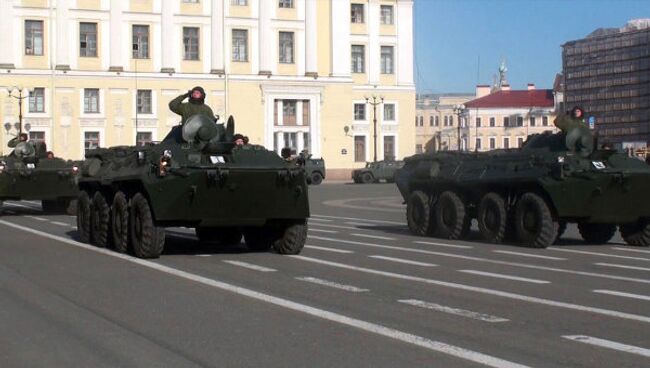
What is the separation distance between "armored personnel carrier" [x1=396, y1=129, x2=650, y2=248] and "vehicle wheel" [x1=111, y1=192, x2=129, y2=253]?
652 cm

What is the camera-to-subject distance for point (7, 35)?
215 ft

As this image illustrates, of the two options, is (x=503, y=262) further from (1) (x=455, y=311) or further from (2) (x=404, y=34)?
(2) (x=404, y=34)

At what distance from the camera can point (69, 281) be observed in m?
12.2

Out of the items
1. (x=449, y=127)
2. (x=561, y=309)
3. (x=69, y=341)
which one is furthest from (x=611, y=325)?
(x=449, y=127)

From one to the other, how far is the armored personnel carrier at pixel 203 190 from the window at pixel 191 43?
55492mm

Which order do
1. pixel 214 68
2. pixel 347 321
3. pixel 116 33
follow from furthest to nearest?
pixel 214 68 < pixel 116 33 < pixel 347 321

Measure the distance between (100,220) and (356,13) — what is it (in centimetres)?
6370

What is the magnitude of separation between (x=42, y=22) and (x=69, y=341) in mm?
61546

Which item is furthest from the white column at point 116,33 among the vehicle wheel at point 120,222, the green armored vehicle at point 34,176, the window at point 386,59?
the vehicle wheel at point 120,222

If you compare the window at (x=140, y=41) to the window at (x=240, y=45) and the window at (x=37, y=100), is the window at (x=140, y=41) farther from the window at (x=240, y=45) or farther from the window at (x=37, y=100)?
the window at (x=37, y=100)

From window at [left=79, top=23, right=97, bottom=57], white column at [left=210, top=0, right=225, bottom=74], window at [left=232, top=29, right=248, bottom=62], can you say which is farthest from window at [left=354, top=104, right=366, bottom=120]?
window at [left=79, top=23, right=97, bottom=57]

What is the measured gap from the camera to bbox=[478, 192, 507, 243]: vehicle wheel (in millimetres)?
18141

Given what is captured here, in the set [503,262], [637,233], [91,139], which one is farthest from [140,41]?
[503,262]

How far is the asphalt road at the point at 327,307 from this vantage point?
7.79 meters
